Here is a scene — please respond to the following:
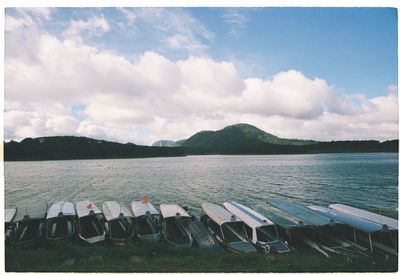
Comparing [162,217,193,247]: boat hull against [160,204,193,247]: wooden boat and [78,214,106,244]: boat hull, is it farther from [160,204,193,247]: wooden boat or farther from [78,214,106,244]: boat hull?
[78,214,106,244]: boat hull

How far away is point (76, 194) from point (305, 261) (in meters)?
44.5

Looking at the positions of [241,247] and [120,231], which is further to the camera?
[120,231]

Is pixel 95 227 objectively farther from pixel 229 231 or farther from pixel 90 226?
pixel 229 231

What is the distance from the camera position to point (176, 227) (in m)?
23.9

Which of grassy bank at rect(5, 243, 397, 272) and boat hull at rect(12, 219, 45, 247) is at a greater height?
boat hull at rect(12, 219, 45, 247)

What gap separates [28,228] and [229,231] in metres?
14.2

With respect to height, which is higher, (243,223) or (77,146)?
(77,146)

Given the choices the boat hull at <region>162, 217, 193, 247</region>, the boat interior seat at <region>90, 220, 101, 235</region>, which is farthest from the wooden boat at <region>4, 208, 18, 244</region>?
the boat hull at <region>162, 217, 193, 247</region>

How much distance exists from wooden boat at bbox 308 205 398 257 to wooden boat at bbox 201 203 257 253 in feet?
22.8

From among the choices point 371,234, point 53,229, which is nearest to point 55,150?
point 53,229

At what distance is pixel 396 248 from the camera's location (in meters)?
19.3

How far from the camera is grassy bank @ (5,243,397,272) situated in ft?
50.2

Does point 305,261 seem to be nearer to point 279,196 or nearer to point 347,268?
point 347,268

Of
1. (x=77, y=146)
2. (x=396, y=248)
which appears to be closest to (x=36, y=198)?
(x=396, y=248)
